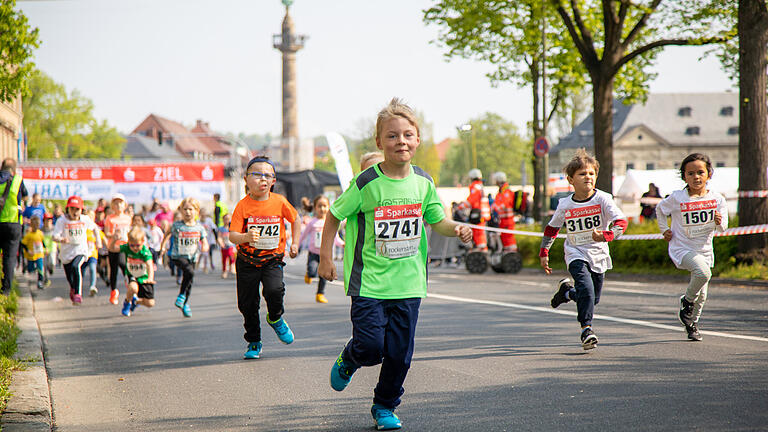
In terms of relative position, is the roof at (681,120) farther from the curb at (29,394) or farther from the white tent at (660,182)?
the curb at (29,394)

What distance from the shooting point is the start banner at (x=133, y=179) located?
29.6 metres

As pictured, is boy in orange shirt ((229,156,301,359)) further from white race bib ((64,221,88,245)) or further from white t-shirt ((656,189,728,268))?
white race bib ((64,221,88,245))

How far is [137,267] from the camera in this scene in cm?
1181

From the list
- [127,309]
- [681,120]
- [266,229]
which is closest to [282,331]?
[266,229]

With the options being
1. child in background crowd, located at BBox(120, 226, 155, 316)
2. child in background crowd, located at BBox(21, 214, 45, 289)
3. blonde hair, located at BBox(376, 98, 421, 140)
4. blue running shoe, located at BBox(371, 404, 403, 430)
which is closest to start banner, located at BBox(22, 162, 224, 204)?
child in background crowd, located at BBox(21, 214, 45, 289)

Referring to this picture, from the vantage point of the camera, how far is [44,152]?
84.0m

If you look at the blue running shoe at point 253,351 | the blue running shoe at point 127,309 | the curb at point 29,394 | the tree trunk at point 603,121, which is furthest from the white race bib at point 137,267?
the tree trunk at point 603,121

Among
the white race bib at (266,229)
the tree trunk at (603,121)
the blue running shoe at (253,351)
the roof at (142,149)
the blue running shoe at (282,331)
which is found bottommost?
the blue running shoe at (253,351)

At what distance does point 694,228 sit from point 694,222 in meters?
0.06

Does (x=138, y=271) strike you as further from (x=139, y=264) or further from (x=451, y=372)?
(x=451, y=372)

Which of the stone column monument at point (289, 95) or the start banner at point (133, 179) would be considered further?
the stone column monument at point (289, 95)

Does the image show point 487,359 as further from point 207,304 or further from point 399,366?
point 207,304

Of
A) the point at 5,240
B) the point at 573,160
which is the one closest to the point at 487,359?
the point at 573,160

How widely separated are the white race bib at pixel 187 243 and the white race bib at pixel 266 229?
380cm
